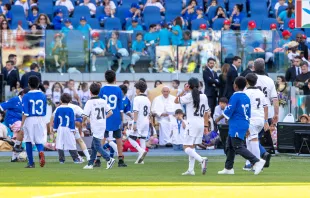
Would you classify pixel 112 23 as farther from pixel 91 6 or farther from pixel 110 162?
pixel 110 162

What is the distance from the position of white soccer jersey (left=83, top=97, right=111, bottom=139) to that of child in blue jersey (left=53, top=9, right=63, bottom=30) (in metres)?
12.3

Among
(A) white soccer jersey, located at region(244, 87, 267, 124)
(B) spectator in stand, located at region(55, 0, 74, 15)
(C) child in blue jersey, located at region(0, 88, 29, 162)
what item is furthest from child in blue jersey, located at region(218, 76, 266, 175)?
(B) spectator in stand, located at region(55, 0, 74, 15)

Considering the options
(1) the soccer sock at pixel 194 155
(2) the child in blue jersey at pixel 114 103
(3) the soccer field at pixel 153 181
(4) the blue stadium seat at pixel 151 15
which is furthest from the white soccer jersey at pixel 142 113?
(4) the blue stadium seat at pixel 151 15

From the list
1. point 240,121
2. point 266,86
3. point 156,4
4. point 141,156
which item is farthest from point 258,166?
point 156,4

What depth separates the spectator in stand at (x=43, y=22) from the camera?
3341 cm

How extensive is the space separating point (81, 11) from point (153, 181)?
18581 millimetres

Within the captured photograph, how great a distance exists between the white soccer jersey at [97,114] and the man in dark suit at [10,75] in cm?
966

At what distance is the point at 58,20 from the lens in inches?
1357

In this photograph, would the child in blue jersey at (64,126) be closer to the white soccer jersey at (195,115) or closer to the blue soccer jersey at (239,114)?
the white soccer jersey at (195,115)

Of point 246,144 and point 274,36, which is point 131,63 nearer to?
point 274,36

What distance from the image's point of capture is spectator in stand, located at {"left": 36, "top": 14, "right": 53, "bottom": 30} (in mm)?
33406

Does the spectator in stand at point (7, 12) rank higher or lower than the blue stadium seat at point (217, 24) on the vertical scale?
higher
